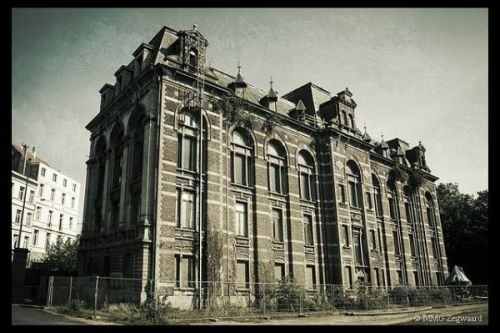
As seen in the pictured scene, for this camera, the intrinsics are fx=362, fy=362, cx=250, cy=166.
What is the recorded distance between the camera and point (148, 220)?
65.3 ft

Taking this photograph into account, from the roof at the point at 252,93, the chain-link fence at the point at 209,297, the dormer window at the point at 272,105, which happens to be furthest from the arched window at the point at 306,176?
the chain-link fence at the point at 209,297

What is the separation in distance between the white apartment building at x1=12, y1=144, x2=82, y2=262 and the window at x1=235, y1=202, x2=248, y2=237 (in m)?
31.4

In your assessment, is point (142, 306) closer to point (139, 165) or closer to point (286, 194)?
point (139, 165)

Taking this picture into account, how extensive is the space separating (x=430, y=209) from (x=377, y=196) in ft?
37.3

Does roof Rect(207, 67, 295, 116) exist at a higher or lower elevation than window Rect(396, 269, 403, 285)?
higher

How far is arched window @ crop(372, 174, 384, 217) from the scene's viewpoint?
35.2 metres

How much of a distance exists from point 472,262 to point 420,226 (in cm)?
1194

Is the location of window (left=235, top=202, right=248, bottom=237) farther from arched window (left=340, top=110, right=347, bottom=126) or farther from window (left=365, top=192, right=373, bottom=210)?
window (left=365, top=192, right=373, bottom=210)

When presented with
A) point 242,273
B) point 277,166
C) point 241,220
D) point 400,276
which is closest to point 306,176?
point 277,166

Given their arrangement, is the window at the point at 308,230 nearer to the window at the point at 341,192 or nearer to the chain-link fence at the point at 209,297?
the chain-link fence at the point at 209,297

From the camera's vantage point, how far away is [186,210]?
857 inches

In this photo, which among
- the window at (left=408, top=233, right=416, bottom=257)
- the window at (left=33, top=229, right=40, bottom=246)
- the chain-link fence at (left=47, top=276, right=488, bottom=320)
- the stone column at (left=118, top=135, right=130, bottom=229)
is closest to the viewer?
the chain-link fence at (left=47, top=276, right=488, bottom=320)

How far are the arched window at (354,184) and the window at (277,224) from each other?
27.9 feet

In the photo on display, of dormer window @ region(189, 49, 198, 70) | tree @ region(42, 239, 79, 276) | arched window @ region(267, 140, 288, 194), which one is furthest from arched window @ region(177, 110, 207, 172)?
tree @ region(42, 239, 79, 276)
